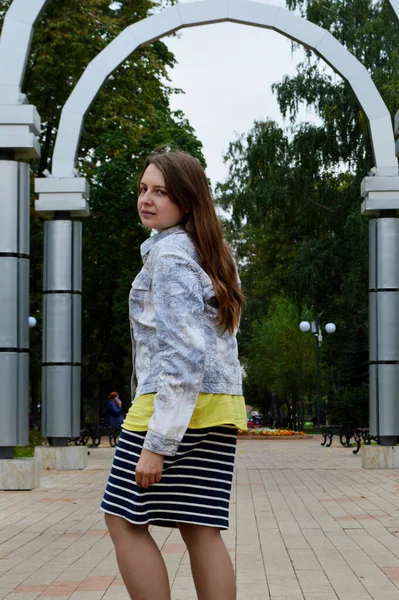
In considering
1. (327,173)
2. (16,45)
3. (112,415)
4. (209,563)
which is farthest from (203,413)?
(327,173)

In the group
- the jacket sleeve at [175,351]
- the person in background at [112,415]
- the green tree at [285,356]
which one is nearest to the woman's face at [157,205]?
the jacket sleeve at [175,351]

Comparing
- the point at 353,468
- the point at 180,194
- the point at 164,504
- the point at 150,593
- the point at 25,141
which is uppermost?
the point at 25,141

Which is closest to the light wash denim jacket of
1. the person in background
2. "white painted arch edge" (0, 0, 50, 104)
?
"white painted arch edge" (0, 0, 50, 104)

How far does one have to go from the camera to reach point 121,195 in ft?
117

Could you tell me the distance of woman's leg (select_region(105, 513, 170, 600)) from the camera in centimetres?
342

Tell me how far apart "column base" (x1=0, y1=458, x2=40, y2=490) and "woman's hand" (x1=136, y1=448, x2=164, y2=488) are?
29.0 ft

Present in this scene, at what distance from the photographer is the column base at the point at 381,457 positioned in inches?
589

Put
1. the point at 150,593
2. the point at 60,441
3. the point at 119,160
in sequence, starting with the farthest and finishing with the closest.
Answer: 1. the point at 119,160
2. the point at 60,441
3. the point at 150,593

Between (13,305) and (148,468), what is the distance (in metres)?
9.28

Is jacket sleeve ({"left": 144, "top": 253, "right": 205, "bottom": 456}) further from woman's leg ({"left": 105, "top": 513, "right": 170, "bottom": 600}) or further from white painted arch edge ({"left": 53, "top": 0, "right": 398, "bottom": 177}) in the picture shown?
white painted arch edge ({"left": 53, "top": 0, "right": 398, "bottom": 177})

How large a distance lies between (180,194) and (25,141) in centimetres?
915

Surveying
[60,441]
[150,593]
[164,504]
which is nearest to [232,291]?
[164,504]

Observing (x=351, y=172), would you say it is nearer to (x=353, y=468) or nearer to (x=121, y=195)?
(x=121, y=195)

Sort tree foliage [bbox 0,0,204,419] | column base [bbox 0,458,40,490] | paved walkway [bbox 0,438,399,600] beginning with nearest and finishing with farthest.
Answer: paved walkway [bbox 0,438,399,600], column base [bbox 0,458,40,490], tree foliage [bbox 0,0,204,419]
